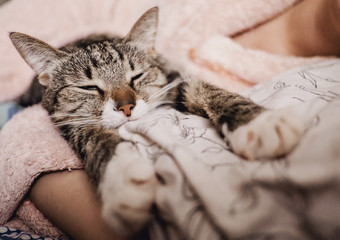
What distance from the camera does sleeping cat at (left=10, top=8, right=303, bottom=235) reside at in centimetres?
47

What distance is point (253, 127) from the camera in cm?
51

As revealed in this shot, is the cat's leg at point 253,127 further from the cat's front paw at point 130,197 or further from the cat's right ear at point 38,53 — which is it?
the cat's right ear at point 38,53

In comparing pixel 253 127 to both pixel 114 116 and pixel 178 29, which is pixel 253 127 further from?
pixel 178 29

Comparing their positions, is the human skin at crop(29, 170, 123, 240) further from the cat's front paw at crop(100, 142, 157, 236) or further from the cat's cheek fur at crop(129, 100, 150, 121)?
the cat's cheek fur at crop(129, 100, 150, 121)

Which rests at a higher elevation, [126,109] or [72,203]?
[126,109]

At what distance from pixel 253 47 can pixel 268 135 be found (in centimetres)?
97

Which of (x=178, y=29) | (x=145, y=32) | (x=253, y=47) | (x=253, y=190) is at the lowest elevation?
(x=253, y=47)

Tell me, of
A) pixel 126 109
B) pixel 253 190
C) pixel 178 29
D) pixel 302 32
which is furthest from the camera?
pixel 178 29

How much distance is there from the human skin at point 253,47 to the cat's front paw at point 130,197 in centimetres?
12

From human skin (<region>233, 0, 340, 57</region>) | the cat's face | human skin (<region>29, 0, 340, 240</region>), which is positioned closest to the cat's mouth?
the cat's face

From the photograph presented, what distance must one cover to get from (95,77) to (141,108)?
0.64 ft

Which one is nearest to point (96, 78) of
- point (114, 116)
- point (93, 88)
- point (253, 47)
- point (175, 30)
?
point (93, 88)

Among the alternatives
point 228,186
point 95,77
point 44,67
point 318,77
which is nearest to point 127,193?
point 228,186

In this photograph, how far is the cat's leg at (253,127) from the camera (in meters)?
0.46
